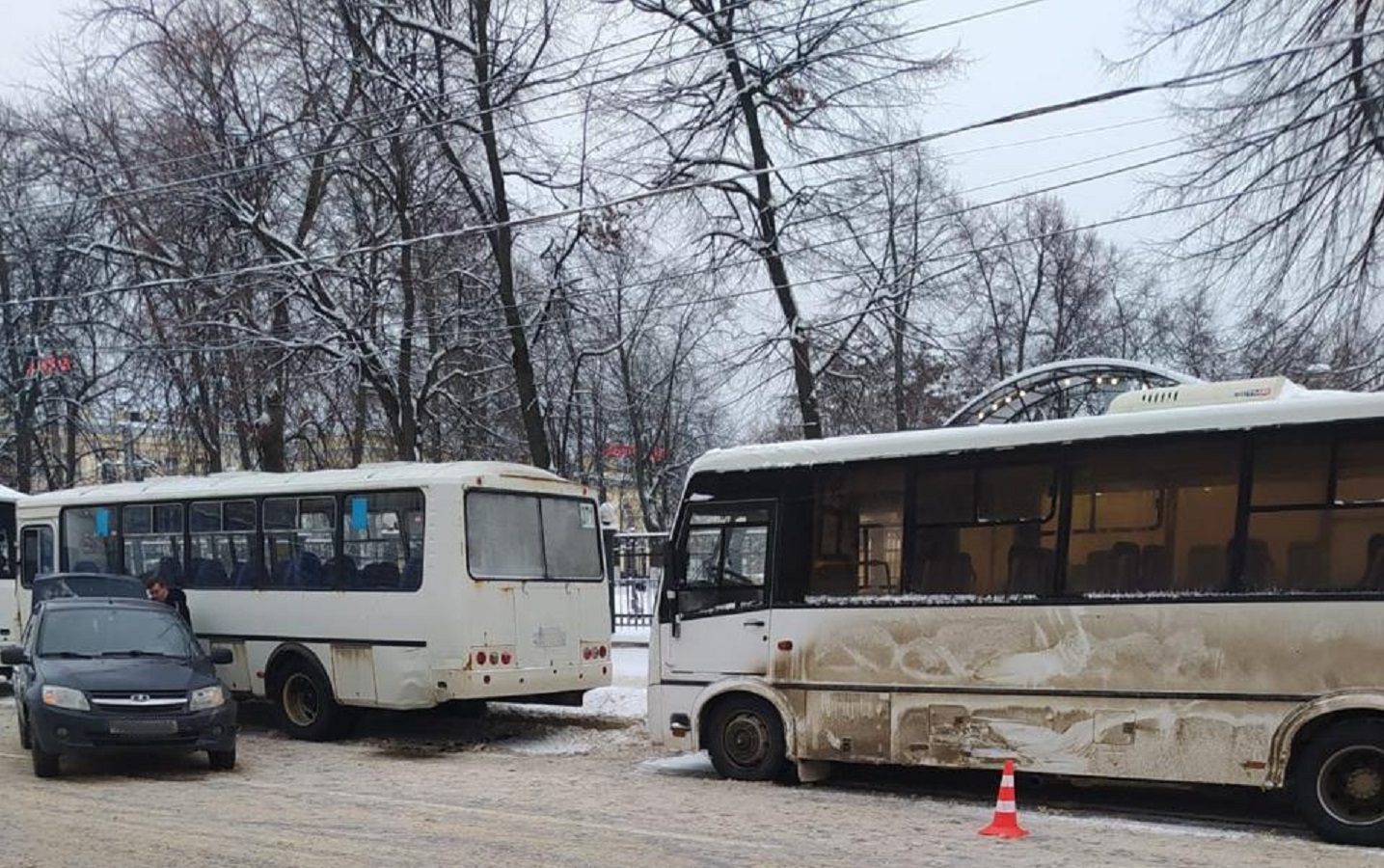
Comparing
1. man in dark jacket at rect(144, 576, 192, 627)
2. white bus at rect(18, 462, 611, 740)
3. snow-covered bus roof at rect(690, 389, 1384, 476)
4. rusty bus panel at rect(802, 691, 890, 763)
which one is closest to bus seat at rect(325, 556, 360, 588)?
white bus at rect(18, 462, 611, 740)

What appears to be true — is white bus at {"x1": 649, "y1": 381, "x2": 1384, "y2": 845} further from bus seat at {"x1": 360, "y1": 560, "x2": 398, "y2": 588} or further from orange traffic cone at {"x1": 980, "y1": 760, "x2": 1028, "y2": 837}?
bus seat at {"x1": 360, "y1": 560, "x2": 398, "y2": 588}

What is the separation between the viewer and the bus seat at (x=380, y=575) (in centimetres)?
1452

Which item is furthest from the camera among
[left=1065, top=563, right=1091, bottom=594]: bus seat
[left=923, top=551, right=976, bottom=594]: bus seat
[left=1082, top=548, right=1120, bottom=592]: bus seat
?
[left=923, top=551, right=976, bottom=594]: bus seat

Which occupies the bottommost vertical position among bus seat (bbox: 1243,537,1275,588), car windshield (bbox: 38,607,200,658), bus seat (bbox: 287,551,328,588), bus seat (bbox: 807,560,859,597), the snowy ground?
the snowy ground

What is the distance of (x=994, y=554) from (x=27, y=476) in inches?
1355

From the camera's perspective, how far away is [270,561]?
1582 cm

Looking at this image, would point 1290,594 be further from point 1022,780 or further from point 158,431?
point 158,431

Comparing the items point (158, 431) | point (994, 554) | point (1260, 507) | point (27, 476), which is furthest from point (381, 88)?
point (27, 476)

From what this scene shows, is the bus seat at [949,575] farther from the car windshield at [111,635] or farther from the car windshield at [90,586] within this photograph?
the car windshield at [90,586]

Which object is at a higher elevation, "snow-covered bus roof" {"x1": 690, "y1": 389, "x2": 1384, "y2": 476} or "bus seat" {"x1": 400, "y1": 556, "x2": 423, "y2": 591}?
"snow-covered bus roof" {"x1": 690, "y1": 389, "x2": 1384, "y2": 476}

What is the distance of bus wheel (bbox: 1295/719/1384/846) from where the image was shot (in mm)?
Answer: 8914

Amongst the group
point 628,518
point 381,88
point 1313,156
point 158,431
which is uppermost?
point 381,88

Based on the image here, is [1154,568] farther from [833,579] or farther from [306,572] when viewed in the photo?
[306,572]

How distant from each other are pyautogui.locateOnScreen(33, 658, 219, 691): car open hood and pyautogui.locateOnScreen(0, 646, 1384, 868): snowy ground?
0.85 meters
